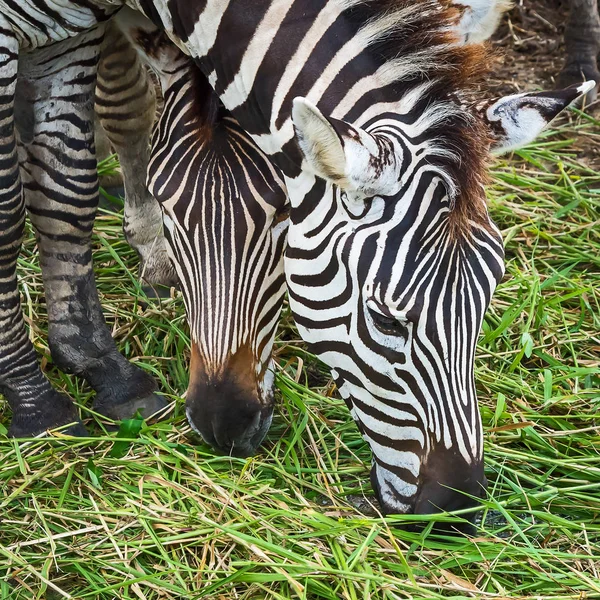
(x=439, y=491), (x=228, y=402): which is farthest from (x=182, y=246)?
(x=439, y=491)

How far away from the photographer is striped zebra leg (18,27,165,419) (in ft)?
13.7

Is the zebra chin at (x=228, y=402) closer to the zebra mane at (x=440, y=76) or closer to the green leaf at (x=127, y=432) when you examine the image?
the green leaf at (x=127, y=432)

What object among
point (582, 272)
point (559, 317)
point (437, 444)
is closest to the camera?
point (437, 444)

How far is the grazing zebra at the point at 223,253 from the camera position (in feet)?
12.6

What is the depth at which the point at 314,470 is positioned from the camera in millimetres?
3982

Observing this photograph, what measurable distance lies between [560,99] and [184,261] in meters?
1.74

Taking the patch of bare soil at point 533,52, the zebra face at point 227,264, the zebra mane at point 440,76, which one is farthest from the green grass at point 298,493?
the patch of bare soil at point 533,52

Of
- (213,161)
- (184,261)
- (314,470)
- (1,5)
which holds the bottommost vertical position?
(314,470)

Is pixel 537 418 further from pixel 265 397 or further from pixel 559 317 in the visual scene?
pixel 265 397

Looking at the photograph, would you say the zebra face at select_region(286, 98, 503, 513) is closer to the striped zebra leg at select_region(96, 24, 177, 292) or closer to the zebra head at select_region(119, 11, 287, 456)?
the zebra head at select_region(119, 11, 287, 456)

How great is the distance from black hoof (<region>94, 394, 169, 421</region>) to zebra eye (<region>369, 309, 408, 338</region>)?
1.71m

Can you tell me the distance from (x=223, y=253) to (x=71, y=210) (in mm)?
974

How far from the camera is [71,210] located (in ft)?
14.4

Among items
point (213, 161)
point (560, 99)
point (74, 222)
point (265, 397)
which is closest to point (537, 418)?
point (265, 397)
